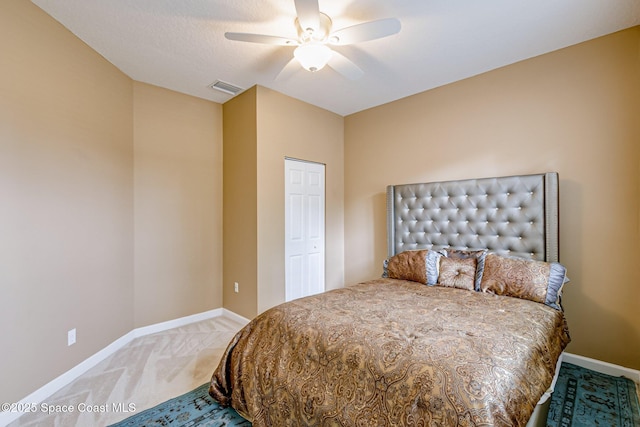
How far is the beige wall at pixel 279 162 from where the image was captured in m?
3.32

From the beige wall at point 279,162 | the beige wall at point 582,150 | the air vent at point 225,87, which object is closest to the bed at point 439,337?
the beige wall at point 582,150

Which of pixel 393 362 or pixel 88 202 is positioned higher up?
pixel 88 202

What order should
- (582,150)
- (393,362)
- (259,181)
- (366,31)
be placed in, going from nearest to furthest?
(393,362)
(366,31)
(582,150)
(259,181)

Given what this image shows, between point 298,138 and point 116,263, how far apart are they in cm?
241

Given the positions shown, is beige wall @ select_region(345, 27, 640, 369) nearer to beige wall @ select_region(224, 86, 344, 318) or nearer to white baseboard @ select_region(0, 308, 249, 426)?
beige wall @ select_region(224, 86, 344, 318)

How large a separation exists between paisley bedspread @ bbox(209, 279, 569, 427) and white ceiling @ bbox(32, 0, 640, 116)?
6.84ft

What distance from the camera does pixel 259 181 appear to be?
3.29m

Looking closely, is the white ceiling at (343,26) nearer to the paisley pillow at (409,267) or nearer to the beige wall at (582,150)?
the beige wall at (582,150)

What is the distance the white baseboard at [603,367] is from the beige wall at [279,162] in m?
2.57

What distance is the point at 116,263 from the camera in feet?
9.51

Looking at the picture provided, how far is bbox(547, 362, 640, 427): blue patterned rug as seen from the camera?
182cm

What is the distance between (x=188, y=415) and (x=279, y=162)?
2.52 metres

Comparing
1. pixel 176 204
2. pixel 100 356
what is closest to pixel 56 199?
pixel 176 204

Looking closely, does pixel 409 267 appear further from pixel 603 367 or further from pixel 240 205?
pixel 240 205
